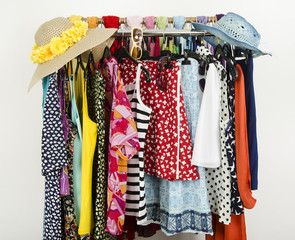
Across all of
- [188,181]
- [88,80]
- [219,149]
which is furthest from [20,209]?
[219,149]

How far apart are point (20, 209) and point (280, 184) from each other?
173cm

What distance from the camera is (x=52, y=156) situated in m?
1.12

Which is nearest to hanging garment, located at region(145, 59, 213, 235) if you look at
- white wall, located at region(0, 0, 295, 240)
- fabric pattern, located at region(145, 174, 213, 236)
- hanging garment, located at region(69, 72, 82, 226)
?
fabric pattern, located at region(145, 174, 213, 236)

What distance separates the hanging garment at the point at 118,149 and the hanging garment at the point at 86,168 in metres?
0.08

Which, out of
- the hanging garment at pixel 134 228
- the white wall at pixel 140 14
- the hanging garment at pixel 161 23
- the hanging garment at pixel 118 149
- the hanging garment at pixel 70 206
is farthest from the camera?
the white wall at pixel 140 14

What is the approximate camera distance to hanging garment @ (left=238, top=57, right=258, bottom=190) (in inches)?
50.2

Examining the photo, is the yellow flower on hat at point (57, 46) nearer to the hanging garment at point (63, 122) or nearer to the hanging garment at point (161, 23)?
the hanging garment at point (63, 122)

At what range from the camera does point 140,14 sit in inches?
71.6

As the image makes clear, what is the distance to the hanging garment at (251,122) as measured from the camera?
127 centimetres


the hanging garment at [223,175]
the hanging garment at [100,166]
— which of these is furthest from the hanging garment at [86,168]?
the hanging garment at [223,175]

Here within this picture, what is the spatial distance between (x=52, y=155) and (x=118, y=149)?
0.26 metres

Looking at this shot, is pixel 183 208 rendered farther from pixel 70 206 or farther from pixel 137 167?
pixel 70 206

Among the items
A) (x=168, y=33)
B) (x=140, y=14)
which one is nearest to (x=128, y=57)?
(x=168, y=33)

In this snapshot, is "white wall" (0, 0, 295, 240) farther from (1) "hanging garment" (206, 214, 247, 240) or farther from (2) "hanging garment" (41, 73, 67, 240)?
(2) "hanging garment" (41, 73, 67, 240)
